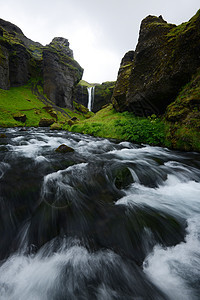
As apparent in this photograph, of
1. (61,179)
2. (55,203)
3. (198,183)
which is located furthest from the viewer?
(198,183)

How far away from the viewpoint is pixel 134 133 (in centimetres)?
809

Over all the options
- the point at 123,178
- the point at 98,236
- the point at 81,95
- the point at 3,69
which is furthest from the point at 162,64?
the point at 81,95

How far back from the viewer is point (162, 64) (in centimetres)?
802

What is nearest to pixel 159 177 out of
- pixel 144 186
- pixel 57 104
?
pixel 144 186

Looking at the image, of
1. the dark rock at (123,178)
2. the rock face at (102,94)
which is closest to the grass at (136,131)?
the dark rock at (123,178)

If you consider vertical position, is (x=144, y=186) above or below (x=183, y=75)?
below

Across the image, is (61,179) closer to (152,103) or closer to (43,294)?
(43,294)

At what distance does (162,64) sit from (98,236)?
996 centimetres

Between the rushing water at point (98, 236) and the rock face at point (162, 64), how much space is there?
661cm

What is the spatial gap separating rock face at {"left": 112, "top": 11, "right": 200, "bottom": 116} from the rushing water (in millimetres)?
6607

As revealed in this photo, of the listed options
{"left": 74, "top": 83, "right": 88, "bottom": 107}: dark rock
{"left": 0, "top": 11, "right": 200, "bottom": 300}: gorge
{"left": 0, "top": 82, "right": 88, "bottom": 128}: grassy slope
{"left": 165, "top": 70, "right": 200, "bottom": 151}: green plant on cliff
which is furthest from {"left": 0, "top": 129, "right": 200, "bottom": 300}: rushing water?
{"left": 74, "top": 83, "right": 88, "bottom": 107}: dark rock

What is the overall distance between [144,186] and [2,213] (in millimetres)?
2876

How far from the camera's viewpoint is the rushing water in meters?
1.28

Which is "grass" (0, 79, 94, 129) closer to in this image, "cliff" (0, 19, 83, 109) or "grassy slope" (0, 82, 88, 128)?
"grassy slope" (0, 82, 88, 128)
